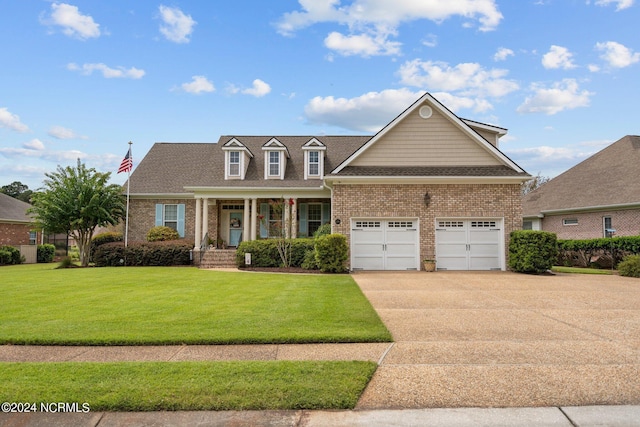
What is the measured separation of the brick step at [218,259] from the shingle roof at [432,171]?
277 inches

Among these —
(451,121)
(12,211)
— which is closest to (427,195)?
(451,121)

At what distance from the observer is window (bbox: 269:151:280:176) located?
22.7 meters

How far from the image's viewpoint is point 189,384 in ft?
13.7

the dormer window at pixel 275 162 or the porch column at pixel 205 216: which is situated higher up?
the dormer window at pixel 275 162

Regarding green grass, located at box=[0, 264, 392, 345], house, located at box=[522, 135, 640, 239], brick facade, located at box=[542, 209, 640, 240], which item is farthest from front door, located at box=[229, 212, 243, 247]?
brick facade, located at box=[542, 209, 640, 240]

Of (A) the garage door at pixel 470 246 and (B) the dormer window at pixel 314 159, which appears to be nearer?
(A) the garage door at pixel 470 246

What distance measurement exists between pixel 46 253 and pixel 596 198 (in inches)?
1384

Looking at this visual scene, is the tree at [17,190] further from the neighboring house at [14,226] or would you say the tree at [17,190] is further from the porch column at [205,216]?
the porch column at [205,216]

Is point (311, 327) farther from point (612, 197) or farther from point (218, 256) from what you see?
point (612, 197)

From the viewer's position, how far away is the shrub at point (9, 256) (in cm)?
2427

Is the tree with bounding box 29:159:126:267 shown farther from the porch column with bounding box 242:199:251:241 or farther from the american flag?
the porch column with bounding box 242:199:251:241

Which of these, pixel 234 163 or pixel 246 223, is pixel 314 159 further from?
pixel 246 223

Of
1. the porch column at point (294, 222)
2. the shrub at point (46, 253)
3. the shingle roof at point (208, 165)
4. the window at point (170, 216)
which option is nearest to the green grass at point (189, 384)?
the porch column at point (294, 222)

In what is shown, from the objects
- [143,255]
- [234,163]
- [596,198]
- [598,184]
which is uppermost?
[234,163]
